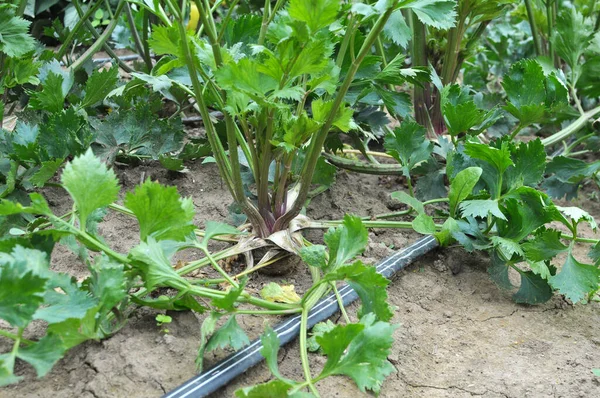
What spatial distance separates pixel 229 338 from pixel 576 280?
0.76m

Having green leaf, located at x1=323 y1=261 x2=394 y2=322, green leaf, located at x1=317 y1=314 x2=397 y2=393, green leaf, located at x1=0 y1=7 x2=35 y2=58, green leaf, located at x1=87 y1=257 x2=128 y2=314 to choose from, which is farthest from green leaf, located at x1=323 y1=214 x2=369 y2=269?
green leaf, located at x1=0 y1=7 x2=35 y2=58

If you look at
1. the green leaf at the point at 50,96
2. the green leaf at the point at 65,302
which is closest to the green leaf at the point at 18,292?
the green leaf at the point at 65,302

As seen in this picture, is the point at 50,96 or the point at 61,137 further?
the point at 50,96

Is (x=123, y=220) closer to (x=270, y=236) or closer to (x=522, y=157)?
(x=270, y=236)

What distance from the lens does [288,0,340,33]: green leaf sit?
1094mm

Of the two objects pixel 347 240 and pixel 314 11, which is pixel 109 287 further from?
pixel 314 11

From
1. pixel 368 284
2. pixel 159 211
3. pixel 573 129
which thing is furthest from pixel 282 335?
pixel 573 129

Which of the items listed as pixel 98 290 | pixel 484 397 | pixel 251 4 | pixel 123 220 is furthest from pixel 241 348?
pixel 251 4

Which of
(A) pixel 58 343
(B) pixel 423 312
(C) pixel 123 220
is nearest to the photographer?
(A) pixel 58 343

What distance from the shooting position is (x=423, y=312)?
1418mm

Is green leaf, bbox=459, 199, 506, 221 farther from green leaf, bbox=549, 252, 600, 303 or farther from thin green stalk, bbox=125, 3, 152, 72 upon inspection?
thin green stalk, bbox=125, 3, 152, 72

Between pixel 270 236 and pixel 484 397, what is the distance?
53 centimetres

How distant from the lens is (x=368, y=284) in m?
1.12

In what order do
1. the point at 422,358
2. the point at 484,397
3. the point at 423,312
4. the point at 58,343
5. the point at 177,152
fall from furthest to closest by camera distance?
the point at 177,152, the point at 423,312, the point at 422,358, the point at 484,397, the point at 58,343
